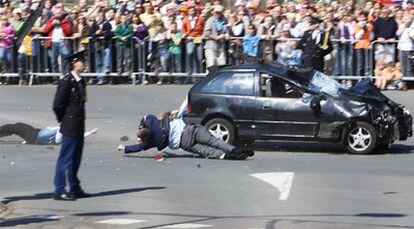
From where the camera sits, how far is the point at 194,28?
1046 inches

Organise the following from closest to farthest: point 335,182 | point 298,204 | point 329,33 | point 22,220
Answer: point 22,220, point 298,204, point 335,182, point 329,33

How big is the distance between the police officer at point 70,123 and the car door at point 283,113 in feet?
18.6

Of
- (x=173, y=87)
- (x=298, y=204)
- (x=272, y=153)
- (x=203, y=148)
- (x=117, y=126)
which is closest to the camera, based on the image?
(x=298, y=204)

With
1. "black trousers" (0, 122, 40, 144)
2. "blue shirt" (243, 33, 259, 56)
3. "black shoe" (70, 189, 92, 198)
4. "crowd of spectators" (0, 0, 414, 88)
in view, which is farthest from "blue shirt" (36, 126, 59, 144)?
"blue shirt" (243, 33, 259, 56)

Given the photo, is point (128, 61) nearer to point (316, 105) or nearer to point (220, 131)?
point (220, 131)

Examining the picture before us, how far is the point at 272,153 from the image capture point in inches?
730

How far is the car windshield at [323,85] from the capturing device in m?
18.4

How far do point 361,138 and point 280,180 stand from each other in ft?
12.0

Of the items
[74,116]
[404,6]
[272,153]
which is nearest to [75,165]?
[74,116]

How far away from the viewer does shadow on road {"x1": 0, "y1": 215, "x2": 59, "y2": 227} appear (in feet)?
38.9

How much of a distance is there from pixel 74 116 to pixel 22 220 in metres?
1.83

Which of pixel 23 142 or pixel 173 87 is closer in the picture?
pixel 23 142

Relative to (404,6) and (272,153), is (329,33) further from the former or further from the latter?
(272,153)

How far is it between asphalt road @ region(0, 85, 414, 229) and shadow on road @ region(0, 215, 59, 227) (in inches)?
0.5
